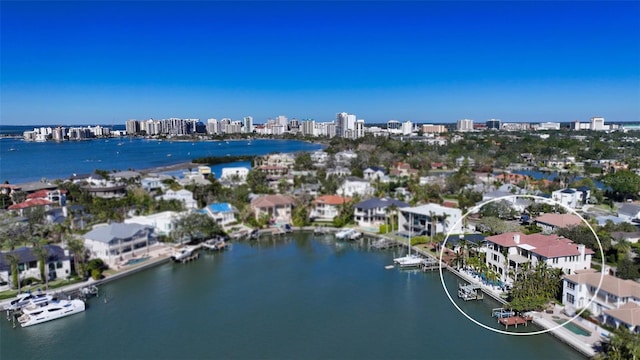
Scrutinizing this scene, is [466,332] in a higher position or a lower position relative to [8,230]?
lower

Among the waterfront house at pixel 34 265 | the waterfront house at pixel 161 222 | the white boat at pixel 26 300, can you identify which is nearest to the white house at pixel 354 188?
the waterfront house at pixel 161 222

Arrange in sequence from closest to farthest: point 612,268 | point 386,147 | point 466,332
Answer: point 466,332, point 612,268, point 386,147

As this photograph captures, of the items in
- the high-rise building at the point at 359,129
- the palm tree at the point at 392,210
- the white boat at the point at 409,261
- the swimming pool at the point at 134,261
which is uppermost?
the high-rise building at the point at 359,129

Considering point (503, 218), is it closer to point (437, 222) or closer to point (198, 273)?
point (437, 222)

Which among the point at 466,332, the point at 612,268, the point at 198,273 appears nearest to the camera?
the point at 466,332

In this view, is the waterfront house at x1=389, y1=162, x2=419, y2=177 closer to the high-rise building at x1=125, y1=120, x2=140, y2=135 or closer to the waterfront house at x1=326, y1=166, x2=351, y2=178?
the waterfront house at x1=326, y1=166, x2=351, y2=178

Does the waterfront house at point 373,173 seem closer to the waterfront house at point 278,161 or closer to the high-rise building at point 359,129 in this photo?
the waterfront house at point 278,161

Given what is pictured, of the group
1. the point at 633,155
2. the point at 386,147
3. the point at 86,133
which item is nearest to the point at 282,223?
the point at 386,147

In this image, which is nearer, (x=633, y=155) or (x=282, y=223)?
(x=282, y=223)
